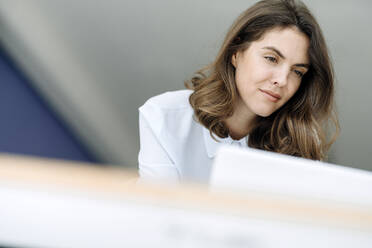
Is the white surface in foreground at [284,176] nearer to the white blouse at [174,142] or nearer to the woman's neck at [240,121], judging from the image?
the white blouse at [174,142]

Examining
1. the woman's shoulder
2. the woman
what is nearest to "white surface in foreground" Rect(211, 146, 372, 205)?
the woman

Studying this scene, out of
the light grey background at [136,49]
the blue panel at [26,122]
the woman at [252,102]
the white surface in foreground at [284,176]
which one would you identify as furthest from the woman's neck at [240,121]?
the blue panel at [26,122]

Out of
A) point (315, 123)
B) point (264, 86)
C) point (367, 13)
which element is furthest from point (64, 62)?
point (367, 13)

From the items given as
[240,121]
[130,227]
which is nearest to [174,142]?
[240,121]

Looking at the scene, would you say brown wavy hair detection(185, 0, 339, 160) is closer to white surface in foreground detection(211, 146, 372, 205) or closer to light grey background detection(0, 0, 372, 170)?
light grey background detection(0, 0, 372, 170)

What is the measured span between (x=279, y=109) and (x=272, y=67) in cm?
27

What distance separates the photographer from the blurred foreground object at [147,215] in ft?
1.10

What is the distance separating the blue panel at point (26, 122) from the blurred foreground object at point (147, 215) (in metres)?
1.47

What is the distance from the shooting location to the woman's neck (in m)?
1.29

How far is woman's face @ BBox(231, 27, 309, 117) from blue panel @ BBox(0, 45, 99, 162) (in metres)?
1.19

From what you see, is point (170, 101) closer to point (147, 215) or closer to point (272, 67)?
point (272, 67)

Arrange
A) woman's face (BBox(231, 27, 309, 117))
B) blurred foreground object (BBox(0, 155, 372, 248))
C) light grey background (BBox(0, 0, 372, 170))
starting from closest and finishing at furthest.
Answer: blurred foreground object (BBox(0, 155, 372, 248)) → woman's face (BBox(231, 27, 309, 117)) → light grey background (BBox(0, 0, 372, 170))

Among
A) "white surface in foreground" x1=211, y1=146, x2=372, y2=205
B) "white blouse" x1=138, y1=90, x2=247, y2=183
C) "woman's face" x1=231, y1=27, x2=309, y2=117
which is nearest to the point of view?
"white surface in foreground" x1=211, y1=146, x2=372, y2=205

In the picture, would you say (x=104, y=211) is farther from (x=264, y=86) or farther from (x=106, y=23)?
(x=106, y=23)
